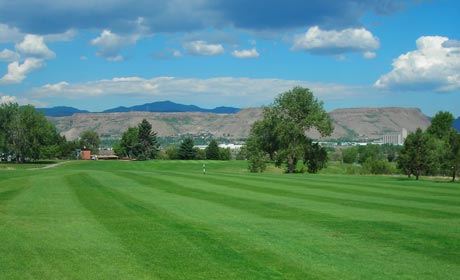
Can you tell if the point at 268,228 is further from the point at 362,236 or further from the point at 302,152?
the point at 302,152

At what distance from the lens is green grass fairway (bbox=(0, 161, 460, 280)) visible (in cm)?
1033

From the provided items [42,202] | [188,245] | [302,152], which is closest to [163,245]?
[188,245]

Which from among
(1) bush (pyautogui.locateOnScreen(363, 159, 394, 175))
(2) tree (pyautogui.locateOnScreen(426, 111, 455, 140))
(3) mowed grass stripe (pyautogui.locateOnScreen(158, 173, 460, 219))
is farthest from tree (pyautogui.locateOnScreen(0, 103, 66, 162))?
(3) mowed grass stripe (pyautogui.locateOnScreen(158, 173, 460, 219))

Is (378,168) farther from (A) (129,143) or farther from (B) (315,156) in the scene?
(A) (129,143)

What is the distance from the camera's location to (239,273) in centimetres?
1004

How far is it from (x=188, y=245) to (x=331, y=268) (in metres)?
3.92

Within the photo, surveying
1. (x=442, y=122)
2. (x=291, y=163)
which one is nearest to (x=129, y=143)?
(x=291, y=163)

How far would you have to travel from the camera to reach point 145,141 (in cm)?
16312

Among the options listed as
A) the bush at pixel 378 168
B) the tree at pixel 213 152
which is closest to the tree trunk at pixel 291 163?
the bush at pixel 378 168

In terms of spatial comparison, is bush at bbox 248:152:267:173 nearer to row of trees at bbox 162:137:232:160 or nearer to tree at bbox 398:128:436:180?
tree at bbox 398:128:436:180

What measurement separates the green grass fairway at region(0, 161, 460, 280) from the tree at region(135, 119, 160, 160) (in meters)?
138

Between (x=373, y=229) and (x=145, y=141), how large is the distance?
151 metres

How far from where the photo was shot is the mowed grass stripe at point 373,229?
12770 millimetres

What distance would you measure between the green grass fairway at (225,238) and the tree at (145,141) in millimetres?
137894
